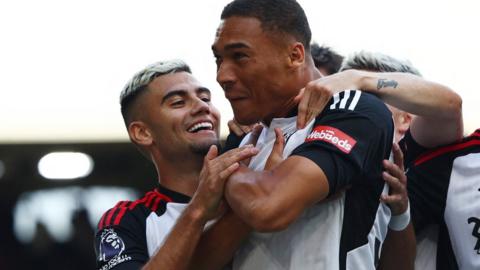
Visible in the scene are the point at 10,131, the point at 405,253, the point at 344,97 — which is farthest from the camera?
the point at 10,131

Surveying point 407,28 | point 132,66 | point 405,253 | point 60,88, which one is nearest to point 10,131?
point 60,88

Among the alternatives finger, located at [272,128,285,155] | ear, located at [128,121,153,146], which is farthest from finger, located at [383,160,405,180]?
ear, located at [128,121,153,146]

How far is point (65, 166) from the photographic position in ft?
28.5

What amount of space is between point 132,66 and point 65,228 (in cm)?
200

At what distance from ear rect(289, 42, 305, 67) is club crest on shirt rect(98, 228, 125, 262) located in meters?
0.91

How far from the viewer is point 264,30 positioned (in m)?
2.62

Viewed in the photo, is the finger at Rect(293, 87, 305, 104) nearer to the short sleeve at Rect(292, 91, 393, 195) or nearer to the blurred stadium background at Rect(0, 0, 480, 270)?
the short sleeve at Rect(292, 91, 393, 195)

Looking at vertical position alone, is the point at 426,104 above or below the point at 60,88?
above

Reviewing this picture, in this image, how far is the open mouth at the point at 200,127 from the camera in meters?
3.50

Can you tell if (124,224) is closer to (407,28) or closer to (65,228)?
(407,28)

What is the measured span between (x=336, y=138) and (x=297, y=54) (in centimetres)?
37

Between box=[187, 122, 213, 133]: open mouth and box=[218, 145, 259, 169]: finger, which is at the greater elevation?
box=[218, 145, 259, 169]: finger

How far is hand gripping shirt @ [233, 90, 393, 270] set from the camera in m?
2.39

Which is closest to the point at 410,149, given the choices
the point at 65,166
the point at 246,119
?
the point at 246,119
